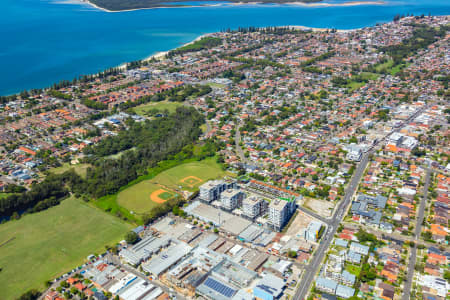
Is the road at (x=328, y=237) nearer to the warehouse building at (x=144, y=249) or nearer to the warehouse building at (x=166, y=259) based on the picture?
the warehouse building at (x=166, y=259)

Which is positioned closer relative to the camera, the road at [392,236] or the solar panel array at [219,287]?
the solar panel array at [219,287]

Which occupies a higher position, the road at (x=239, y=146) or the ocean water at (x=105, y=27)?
the ocean water at (x=105, y=27)

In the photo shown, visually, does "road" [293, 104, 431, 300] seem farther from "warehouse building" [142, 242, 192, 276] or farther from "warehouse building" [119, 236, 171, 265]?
"warehouse building" [119, 236, 171, 265]

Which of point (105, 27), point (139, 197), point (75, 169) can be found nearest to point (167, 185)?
point (139, 197)

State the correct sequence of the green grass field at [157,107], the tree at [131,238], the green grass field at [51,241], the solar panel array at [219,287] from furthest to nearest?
the green grass field at [157,107], the tree at [131,238], the green grass field at [51,241], the solar panel array at [219,287]

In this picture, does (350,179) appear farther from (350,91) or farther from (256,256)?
(350,91)

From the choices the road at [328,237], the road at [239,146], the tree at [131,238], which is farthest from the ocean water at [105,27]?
the road at [328,237]

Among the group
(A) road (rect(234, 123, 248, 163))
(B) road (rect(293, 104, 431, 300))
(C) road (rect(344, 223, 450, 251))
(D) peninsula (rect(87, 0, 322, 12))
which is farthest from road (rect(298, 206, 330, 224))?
(D) peninsula (rect(87, 0, 322, 12))
